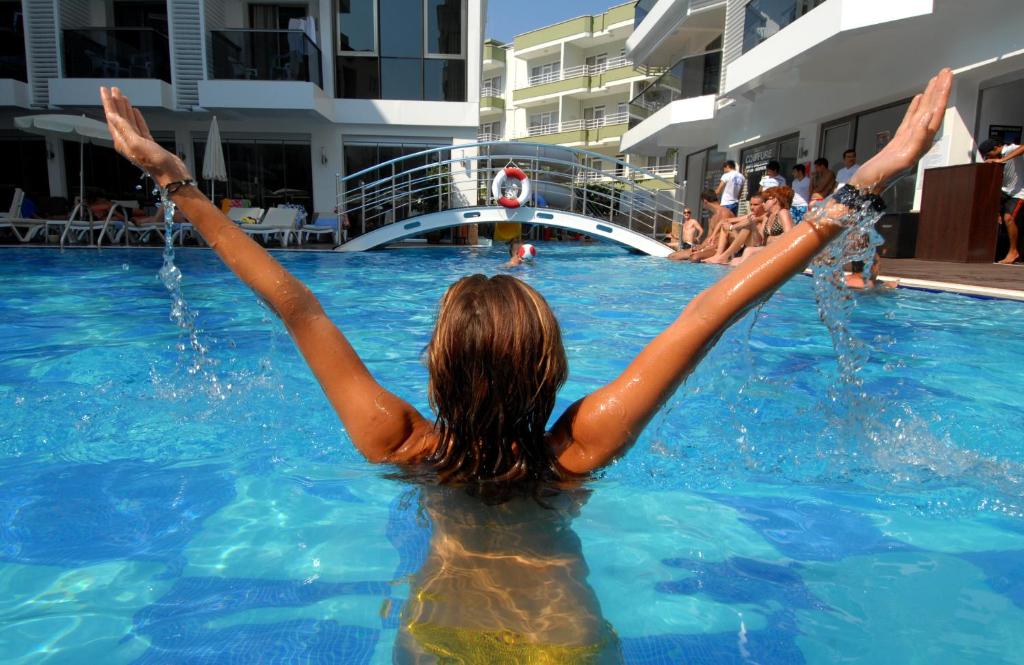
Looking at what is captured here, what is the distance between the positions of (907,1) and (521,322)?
10.5 metres

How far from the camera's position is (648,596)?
201cm

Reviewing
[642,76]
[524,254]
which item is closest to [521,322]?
[524,254]

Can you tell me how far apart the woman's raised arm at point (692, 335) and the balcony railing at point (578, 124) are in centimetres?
3886

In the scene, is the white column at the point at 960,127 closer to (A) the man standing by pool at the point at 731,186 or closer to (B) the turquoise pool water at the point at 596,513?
(A) the man standing by pool at the point at 731,186

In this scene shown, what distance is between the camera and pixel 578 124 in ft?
134

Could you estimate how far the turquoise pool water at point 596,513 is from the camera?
1829 mm

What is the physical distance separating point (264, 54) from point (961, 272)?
14.8 meters

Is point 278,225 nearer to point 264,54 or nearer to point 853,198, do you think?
point 264,54

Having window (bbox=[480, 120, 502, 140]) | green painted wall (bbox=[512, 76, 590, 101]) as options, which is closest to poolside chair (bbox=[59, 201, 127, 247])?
green painted wall (bbox=[512, 76, 590, 101])

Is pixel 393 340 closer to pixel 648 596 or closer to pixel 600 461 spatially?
pixel 648 596

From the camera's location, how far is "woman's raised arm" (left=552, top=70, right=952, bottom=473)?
143 centimetres

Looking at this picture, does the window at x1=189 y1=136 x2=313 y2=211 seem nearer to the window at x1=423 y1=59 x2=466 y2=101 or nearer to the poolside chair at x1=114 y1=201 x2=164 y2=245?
the poolside chair at x1=114 y1=201 x2=164 y2=245

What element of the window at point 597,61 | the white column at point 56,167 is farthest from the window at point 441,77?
the window at point 597,61

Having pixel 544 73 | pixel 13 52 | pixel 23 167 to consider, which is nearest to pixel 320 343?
pixel 23 167
